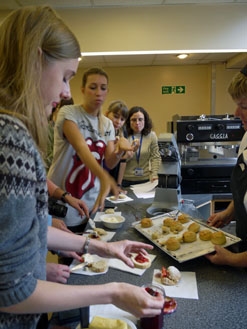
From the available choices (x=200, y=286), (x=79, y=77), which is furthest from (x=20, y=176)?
(x=79, y=77)

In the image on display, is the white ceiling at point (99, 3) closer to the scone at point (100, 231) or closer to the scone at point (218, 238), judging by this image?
the scone at point (100, 231)

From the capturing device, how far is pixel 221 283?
0.94m

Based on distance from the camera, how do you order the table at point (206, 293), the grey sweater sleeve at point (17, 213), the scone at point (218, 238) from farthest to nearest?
the scone at point (218, 238), the table at point (206, 293), the grey sweater sleeve at point (17, 213)

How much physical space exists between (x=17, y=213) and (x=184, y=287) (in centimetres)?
67

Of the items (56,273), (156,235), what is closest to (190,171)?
(156,235)

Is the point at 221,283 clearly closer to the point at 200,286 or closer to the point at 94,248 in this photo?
the point at 200,286

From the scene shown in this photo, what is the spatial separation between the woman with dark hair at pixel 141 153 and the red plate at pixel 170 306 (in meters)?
1.91

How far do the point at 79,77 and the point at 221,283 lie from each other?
4783 millimetres

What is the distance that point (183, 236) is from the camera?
115cm

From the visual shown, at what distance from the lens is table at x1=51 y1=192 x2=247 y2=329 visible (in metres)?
0.76

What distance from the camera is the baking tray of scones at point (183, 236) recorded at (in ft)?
3.52

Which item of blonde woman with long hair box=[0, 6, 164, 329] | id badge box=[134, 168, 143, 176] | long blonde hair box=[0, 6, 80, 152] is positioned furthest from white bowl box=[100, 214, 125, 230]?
id badge box=[134, 168, 143, 176]

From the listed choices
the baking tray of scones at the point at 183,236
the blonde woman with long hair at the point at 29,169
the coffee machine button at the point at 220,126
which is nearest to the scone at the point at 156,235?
the baking tray of scones at the point at 183,236

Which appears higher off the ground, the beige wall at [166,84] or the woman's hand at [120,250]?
the beige wall at [166,84]
